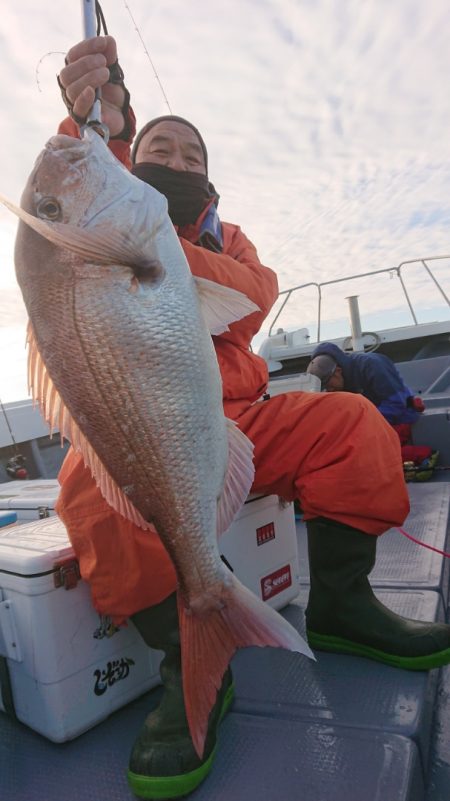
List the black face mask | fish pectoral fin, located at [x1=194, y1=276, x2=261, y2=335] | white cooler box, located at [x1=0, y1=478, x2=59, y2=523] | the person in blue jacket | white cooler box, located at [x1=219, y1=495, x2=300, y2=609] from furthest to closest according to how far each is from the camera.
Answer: the person in blue jacket, white cooler box, located at [x1=0, y1=478, x2=59, y2=523], white cooler box, located at [x1=219, y1=495, x2=300, y2=609], the black face mask, fish pectoral fin, located at [x1=194, y1=276, x2=261, y2=335]

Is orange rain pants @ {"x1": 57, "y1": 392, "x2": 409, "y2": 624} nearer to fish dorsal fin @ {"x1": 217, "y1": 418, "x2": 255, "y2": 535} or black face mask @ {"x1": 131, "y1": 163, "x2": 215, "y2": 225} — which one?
fish dorsal fin @ {"x1": 217, "y1": 418, "x2": 255, "y2": 535}

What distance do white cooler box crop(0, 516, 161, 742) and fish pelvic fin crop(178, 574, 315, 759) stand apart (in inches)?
18.8

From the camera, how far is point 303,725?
1.58m

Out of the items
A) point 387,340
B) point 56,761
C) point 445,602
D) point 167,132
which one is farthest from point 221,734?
point 387,340


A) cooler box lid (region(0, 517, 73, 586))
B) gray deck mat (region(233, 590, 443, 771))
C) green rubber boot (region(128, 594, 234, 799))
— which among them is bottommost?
gray deck mat (region(233, 590, 443, 771))

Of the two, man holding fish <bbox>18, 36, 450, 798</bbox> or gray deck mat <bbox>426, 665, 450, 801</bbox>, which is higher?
man holding fish <bbox>18, 36, 450, 798</bbox>

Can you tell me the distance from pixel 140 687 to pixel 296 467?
3.03 ft

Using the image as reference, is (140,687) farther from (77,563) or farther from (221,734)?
(77,563)

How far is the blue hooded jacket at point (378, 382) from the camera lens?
18.6 ft

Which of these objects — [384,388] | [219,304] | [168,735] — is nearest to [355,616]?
[168,735]

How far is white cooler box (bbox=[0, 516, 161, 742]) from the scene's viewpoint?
1612 millimetres

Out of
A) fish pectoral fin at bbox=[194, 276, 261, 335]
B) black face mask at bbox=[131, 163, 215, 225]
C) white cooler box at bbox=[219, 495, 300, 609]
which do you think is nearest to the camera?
fish pectoral fin at bbox=[194, 276, 261, 335]

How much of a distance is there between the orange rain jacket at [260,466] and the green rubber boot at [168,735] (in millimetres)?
90

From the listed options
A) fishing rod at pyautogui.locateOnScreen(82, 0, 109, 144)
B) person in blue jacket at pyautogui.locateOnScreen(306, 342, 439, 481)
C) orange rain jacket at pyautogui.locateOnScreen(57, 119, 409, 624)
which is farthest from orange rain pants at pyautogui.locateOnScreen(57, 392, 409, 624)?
person in blue jacket at pyautogui.locateOnScreen(306, 342, 439, 481)
